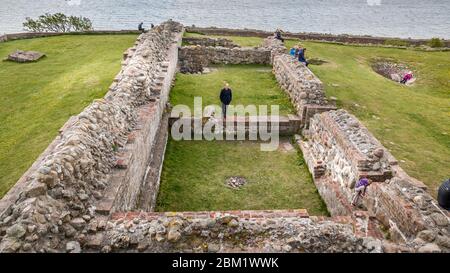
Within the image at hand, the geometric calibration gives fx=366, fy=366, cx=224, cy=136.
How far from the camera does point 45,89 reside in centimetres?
1536

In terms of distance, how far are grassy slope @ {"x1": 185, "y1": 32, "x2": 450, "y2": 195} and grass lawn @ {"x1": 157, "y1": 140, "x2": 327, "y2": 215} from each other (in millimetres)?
3066

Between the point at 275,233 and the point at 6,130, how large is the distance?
403 inches

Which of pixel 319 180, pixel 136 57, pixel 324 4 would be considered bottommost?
A: pixel 319 180

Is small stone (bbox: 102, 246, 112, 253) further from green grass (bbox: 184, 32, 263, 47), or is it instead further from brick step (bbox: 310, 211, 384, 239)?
green grass (bbox: 184, 32, 263, 47)

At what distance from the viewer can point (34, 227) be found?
4.88 meters

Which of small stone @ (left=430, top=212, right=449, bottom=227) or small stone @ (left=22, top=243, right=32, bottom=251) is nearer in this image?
small stone @ (left=22, top=243, right=32, bottom=251)

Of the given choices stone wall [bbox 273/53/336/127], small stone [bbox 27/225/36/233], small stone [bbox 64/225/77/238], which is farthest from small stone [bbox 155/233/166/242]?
stone wall [bbox 273/53/336/127]

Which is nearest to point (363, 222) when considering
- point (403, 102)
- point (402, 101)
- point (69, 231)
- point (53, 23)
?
point (69, 231)

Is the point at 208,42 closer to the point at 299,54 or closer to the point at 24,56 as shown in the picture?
the point at 299,54

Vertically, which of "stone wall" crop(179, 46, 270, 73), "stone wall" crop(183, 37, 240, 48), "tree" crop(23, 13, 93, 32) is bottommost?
"stone wall" crop(179, 46, 270, 73)

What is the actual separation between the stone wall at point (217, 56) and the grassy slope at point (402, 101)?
3269mm

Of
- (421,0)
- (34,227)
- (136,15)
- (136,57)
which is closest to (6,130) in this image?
(136,57)

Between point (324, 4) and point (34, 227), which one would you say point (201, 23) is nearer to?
point (324, 4)

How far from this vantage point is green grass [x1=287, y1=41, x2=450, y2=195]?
11.1 meters
